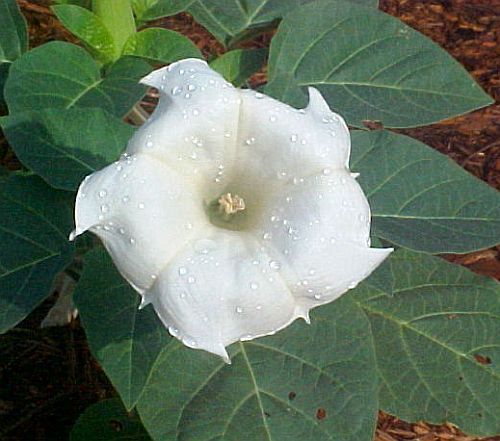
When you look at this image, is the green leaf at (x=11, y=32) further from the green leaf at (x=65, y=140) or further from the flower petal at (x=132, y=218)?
the flower petal at (x=132, y=218)

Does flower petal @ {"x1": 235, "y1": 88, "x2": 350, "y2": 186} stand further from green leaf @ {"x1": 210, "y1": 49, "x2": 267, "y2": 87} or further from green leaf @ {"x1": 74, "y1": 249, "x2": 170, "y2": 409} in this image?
green leaf @ {"x1": 210, "y1": 49, "x2": 267, "y2": 87}

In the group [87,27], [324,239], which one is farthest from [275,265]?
[87,27]

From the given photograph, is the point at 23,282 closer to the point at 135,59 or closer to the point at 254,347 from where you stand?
the point at 254,347

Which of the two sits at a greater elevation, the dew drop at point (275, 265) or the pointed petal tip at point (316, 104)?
the pointed petal tip at point (316, 104)

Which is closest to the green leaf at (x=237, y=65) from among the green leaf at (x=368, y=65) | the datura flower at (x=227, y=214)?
the green leaf at (x=368, y=65)

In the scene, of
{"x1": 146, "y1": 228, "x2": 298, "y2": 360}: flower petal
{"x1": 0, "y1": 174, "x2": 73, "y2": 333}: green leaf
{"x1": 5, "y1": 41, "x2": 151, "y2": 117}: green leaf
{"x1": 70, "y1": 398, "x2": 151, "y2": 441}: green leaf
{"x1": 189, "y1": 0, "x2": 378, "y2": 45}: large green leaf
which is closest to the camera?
{"x1": 146, "y1": 228, "x2": 298, "y2": 360}: flower petal

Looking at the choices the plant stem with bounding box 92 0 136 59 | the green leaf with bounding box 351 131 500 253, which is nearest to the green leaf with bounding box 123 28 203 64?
the plant stem with bounding box 92 0 136 59
